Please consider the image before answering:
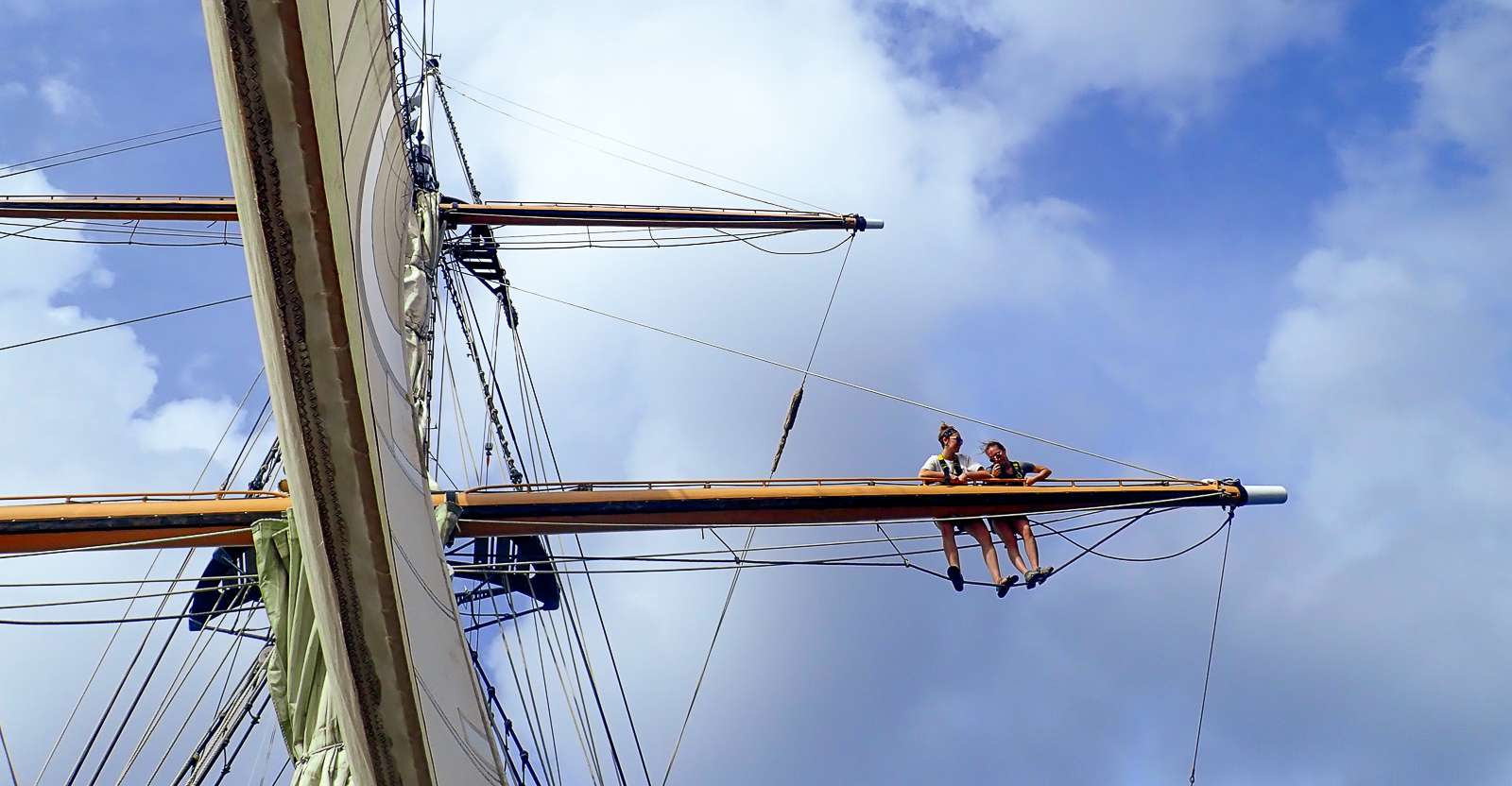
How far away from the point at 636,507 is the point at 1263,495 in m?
4.72

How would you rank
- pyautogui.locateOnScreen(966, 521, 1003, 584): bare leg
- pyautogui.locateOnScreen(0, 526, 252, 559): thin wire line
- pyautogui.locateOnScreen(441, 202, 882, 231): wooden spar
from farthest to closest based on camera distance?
A: pyautogui.locateOnScreen(441, 202, 882, 231): wooden spar < pyautogui.locateOnScreen(966, 521, 1003, 584): bare leg < pyautogui.locateOnScreen(0, 526, 252, 559): thin wire line

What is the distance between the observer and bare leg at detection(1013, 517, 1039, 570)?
8750 mm

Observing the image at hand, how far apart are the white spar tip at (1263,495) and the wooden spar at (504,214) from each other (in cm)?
749

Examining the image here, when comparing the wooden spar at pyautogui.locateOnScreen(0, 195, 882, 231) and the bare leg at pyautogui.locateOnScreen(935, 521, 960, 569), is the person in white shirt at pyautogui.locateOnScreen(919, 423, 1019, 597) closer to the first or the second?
the bare leg at pyautogui.locateOnScreen(935, 521, 960, 569)

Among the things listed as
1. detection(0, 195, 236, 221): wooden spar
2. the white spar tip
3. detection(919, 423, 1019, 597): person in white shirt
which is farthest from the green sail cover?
detection(0, 195, 236, 221): wooden spar

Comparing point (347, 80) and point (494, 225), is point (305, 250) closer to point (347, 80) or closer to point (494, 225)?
point (347, 80)

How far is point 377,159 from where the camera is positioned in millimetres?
7441

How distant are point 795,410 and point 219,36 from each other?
6805 mm

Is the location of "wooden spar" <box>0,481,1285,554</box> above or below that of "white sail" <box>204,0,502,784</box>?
above

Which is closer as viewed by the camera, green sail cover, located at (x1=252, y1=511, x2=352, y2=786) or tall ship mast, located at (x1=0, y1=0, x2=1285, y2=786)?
tall ship mast, located at (x1=0, y1=0, x2=1285, y2=786)

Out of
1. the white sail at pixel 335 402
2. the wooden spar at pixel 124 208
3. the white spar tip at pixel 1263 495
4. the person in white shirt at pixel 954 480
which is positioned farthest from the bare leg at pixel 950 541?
the wooden spar at pixel 124 208

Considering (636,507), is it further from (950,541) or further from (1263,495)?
(1263,495)

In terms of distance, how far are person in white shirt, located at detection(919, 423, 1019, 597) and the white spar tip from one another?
2.01m

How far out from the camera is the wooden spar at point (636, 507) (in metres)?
7.21
